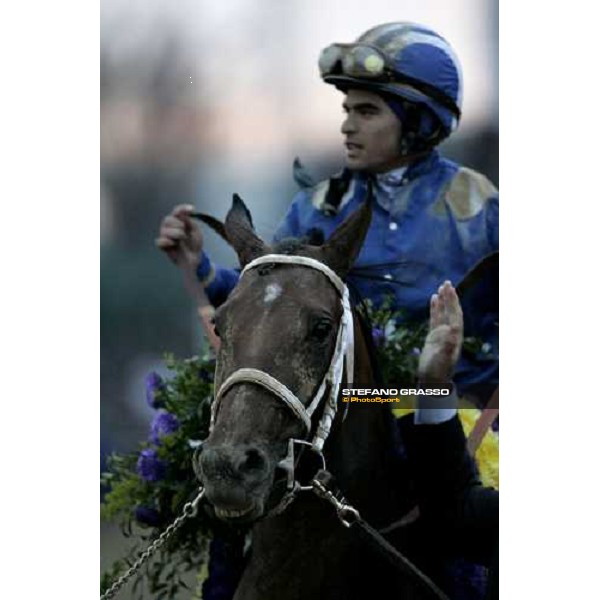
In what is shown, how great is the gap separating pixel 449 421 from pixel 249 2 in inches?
66.7

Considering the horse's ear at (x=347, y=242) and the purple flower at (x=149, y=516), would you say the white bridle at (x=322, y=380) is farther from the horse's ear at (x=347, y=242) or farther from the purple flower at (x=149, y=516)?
the purple flower at (x=149, y=516)

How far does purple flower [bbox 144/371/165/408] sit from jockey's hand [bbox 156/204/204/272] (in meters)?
0.42

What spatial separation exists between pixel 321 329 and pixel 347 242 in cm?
38

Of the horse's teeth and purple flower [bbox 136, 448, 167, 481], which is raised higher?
the horse's teeth

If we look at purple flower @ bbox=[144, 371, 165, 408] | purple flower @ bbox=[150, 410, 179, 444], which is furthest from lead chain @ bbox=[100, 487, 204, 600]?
purple flower @ bbox=[144, 371, 165, 408]

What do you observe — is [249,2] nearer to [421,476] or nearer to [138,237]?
[138,237]

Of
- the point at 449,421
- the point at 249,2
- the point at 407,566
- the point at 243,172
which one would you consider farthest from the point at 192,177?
the point at 407,566

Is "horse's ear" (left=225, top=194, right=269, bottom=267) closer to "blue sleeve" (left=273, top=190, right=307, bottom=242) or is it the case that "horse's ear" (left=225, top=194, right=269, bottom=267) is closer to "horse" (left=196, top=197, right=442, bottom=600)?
"horse" (left=196, top=197, right=442, bottom=600)

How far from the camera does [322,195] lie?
3.63 metres

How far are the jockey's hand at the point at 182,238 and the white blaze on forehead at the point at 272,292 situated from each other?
0.74m

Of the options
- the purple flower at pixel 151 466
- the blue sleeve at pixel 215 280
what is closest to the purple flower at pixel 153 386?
the purple flower at pixel 151 466

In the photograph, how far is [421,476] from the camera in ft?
11.4

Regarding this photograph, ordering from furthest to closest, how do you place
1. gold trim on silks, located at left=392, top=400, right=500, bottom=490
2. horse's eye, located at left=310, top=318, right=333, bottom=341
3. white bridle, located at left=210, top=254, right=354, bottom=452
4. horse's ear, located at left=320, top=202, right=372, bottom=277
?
gold trim on silks, located at left=392, top=400, right=500, bottom=490, horse's ear, located at left=320, top=202, right=372, bottom=277, horse's eye, located at left=310, top=318, right=333, bottom=341, white bridle, located at left=210, top=254, right=354, bottom=452

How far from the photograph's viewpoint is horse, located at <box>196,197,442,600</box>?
2812 mm
